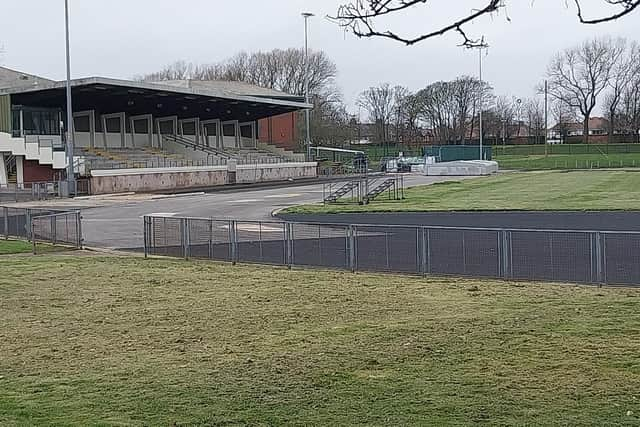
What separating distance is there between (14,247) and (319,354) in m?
20.3

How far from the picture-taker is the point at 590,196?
171ft

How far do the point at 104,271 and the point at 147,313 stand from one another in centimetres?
688

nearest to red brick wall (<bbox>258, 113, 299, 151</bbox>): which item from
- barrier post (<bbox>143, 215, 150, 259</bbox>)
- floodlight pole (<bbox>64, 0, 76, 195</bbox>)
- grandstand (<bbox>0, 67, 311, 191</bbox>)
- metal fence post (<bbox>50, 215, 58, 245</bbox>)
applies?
grandstand (<bbox>0, 67, 311, 191</bbox>)

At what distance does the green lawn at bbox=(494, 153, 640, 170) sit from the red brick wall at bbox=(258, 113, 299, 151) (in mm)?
28045

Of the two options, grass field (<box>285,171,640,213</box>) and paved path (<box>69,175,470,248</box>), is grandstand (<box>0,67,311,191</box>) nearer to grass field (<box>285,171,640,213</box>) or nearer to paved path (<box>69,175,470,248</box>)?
paved path (<box>69,175,470,248</box>)

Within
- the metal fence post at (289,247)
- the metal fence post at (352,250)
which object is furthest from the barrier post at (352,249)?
the metal fence post at (289,247)

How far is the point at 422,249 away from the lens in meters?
20.5

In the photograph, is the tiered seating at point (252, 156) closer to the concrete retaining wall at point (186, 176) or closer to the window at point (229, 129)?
the concrete retaining wall at point (186, 176)

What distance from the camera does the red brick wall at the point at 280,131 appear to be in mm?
112188

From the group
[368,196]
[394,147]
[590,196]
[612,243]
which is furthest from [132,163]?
[394,147]

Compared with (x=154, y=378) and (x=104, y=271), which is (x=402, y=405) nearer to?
(x=154, y=378)

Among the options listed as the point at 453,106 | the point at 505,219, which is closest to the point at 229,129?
the point at 453,106

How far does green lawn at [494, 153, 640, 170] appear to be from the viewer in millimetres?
114750

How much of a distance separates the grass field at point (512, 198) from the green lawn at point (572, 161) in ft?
152
